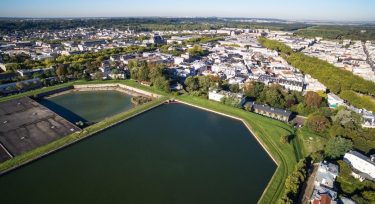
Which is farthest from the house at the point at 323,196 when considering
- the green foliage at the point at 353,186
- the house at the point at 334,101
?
the house at the point at 334,101

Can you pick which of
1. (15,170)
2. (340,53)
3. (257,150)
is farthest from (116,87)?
(340,53)

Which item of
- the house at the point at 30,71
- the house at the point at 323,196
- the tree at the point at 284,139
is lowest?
the house at the point at 323,196

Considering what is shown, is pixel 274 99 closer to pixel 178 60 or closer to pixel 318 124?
pixel 318 124

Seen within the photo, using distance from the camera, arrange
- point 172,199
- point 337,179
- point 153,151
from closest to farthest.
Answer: point 172,199, point 337,179, point 153,151

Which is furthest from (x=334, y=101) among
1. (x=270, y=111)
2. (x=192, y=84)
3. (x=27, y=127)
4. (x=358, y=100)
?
(x=27, y=127)

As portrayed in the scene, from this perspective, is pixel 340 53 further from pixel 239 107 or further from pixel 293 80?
pixel 239 107

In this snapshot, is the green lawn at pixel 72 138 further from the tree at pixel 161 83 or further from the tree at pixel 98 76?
the tree at pixel 98 76
